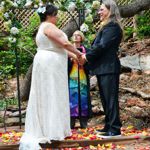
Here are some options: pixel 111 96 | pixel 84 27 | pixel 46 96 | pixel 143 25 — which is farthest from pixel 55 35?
pixel 143 25

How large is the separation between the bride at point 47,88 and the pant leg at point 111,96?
2.02 ft

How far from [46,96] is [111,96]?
36.3 inches

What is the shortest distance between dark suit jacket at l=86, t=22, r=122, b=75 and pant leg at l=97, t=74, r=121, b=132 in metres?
0.10

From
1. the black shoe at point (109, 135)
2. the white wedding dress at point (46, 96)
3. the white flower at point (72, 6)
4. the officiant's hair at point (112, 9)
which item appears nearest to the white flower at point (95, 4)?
the white flower at point (72, 6)

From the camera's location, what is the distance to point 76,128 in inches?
327

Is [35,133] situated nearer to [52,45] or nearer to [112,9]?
Answer: [52,45]

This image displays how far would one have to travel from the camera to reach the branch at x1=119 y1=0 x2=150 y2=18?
10.4 m

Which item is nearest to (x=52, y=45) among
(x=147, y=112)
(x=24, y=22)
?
(x=147, y=112)

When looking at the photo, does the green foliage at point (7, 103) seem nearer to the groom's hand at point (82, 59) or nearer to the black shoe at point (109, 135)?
the groom's hand at point (82, 59)

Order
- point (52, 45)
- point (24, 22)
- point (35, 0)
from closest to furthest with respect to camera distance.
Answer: point (52, 45), point (35, 0), point (24, 22)

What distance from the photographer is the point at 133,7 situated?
10492mm

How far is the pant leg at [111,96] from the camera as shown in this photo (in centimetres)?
692

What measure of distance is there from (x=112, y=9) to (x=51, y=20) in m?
0.85

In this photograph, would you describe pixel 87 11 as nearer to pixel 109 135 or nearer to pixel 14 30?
pixel 14 30
